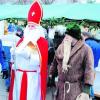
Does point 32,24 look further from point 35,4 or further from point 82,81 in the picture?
point 82,81

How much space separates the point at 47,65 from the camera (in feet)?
15.2

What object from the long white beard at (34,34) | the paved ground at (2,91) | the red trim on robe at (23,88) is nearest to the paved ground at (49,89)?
the paved ground at (2,91)

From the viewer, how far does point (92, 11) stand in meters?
7.82

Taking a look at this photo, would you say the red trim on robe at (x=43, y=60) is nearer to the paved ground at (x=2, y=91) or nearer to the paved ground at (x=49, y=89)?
the paved ground at (x=49, y=89)

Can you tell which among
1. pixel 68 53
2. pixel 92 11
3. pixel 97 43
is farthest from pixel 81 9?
pixel 68 53

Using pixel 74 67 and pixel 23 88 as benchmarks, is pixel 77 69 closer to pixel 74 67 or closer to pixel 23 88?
pixel 74 67

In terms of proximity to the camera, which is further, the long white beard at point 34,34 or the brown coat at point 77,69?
the long white beard at point 34,34

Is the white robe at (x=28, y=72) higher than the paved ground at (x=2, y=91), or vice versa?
the white robe at (x=28, y=72)

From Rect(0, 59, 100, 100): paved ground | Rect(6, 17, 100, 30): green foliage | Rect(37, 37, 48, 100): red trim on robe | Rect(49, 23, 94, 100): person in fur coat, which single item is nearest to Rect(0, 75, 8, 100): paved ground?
Rect(0, 59, 100, 100): paved ground

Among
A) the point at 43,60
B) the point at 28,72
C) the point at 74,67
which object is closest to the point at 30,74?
the point at 28,72

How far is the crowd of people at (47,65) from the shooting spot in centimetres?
384

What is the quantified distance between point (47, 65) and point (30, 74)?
0.94 feet

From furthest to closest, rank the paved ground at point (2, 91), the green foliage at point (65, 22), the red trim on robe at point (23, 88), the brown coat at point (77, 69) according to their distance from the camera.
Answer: the green foliage at point (65, 22), the paved ground at point (2, 91), the red trim on robe at point (23, 88), the brown coat at point (77, 69)

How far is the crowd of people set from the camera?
3840mm
